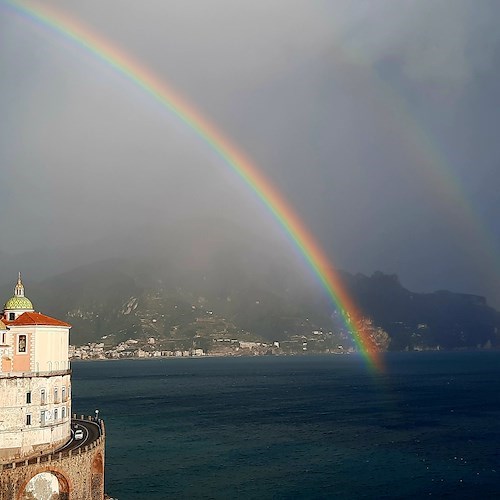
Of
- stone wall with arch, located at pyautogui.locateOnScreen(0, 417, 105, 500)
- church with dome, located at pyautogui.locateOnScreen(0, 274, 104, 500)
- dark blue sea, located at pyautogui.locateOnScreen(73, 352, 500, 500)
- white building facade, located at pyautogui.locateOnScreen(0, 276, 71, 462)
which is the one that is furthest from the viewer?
dark blue sea, located at pyautogui.locateOnScreen(73, 352, 500, 500)

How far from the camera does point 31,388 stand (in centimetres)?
6625

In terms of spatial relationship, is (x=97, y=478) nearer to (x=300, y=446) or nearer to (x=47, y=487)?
(x=47, y=487)

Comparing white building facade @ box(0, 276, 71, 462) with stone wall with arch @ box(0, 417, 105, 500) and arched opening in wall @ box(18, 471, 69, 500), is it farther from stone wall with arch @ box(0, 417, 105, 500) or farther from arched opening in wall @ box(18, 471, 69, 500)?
arched opening in wall @ box(18, 471, 69, 500)

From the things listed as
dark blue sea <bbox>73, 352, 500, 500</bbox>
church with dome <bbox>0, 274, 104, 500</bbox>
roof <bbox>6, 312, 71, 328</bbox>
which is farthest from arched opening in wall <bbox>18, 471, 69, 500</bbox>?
roof <bbox>6, 312, 71, 328</bbox>

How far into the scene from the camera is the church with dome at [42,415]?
59.3m

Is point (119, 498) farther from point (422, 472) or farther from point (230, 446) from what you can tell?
point (422, 472)

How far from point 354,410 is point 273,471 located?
63.3 m

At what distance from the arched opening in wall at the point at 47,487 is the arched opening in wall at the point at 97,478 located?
16.4ft

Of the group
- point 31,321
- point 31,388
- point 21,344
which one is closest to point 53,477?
point 31,388

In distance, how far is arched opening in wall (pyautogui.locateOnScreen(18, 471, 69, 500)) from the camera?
57.9m

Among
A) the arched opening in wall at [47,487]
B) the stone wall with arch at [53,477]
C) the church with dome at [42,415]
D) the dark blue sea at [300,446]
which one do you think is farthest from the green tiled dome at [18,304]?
the dark blue sea at [300,446]

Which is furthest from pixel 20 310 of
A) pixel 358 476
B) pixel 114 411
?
pixel 114 411

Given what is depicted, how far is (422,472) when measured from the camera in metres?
83.7

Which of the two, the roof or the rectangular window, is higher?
the roof
